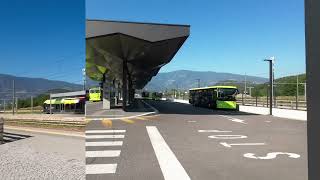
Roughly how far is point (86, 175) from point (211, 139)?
328 inches

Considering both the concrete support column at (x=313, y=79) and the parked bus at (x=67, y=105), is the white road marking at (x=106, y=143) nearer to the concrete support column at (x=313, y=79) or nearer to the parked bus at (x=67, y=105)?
the concrete support column at (x=313, y=79)

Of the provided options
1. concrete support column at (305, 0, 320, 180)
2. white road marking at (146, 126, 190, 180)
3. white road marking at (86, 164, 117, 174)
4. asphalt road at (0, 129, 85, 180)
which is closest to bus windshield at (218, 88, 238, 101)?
white road marking at (146, 126, 190, 180)

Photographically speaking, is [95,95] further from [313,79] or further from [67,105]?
[313,79]

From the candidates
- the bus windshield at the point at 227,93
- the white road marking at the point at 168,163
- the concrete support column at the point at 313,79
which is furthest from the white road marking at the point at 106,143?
the bus windshield at the point at 227,93

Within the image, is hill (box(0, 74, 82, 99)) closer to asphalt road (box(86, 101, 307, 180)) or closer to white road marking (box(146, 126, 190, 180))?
asphalt road (box(86, 101, 307, 180))

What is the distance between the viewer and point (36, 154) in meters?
13.0

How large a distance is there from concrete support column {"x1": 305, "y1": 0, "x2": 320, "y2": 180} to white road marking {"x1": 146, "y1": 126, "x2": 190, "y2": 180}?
623cm

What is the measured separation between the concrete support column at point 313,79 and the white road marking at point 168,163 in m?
6.23

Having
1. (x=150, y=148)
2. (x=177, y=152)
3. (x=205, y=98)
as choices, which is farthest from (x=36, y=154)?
(x=205, y=98)

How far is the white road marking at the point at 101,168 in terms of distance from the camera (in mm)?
9072

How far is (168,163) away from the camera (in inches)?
398

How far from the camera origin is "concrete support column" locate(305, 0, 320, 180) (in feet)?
6.42

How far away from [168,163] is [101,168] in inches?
65.8

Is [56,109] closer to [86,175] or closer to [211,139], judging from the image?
[211,139]
